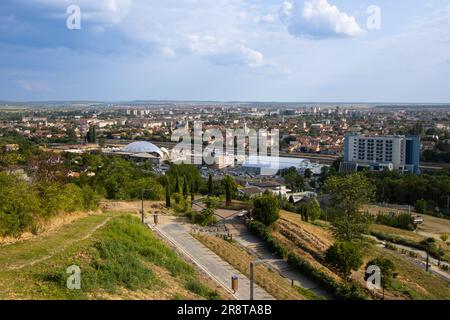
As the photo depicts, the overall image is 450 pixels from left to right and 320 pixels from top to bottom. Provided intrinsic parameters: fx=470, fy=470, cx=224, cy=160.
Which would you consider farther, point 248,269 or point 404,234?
point 404,234

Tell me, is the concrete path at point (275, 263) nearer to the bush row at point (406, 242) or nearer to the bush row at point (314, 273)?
the bush row at point (314, 273)

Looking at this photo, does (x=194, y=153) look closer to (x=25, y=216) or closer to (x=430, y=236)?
(x=430, y=236)

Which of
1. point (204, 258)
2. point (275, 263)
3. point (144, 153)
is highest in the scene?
point (204, 258)

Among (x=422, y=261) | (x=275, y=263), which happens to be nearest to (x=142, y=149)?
(x=422, y=261)

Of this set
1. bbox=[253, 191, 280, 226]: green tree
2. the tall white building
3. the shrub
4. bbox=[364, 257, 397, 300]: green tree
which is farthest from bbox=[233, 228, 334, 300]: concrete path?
the tall white building

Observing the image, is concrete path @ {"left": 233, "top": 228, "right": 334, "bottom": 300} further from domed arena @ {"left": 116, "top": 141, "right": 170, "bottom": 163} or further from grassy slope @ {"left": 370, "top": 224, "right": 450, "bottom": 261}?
domed arena @ {"left": 116, "top": 141, "right": 170, "bottom": 163}

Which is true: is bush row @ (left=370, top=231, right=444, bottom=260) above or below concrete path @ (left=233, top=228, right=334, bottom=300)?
below

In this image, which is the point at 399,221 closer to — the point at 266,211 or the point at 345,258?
the point at 266,211
